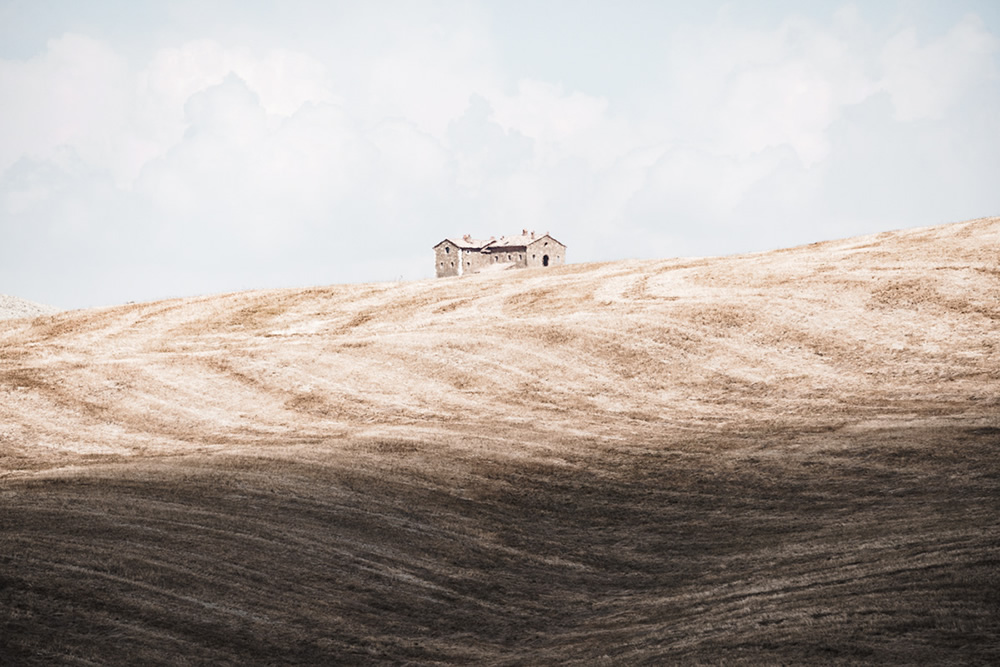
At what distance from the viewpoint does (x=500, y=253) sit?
124 meters

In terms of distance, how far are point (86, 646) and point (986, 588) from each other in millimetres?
11139

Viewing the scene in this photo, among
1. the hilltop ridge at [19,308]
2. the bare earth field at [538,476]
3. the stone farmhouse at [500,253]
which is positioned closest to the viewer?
the bare earth field at [538,476]

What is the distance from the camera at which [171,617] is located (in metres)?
13.3

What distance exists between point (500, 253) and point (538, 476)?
103 meters

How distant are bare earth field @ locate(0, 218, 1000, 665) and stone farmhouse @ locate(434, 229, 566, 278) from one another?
260 feet

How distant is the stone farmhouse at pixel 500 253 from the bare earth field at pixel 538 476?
3124 inches

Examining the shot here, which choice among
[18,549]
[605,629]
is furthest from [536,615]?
[18,549]

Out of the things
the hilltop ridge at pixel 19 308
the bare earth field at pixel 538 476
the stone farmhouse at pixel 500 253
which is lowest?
the bare earth field at pixel 538 476

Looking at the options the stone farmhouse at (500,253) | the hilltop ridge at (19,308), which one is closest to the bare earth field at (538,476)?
the hilltop ridge at (19,308)

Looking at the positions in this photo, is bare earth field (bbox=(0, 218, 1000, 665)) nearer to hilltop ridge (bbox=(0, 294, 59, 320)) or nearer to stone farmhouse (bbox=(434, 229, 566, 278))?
hilltop ridge (bbox=(0, 294, 59, 320))

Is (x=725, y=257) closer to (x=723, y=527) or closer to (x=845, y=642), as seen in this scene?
Answer: (x=723, y=527)

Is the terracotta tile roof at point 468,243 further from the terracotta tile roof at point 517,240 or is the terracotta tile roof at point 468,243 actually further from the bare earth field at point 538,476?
the bare earth field at point 538,476

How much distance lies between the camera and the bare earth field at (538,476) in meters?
12.8

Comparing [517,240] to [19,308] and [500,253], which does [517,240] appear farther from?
[19,308]
